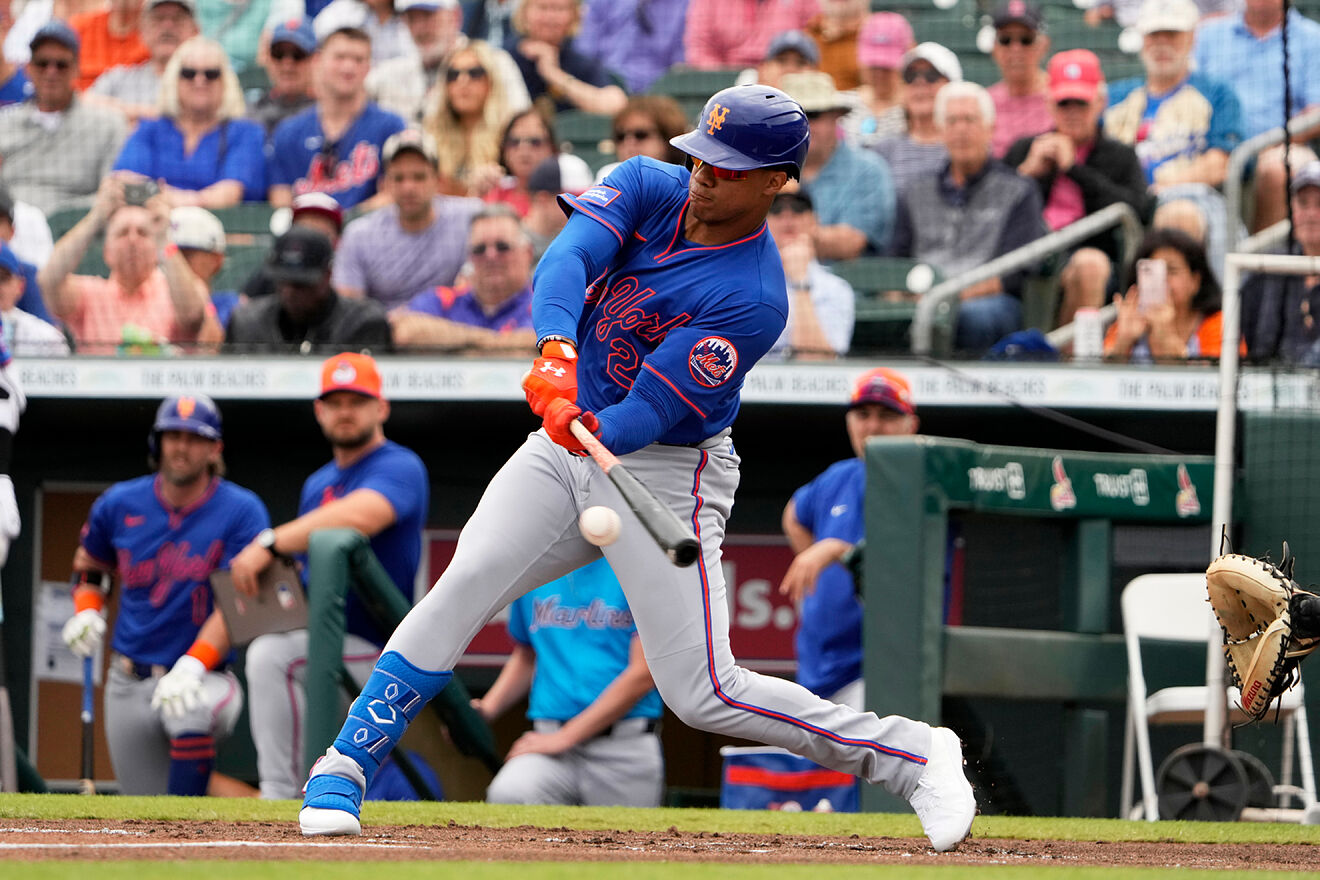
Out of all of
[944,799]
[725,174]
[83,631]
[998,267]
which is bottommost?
[83,631]

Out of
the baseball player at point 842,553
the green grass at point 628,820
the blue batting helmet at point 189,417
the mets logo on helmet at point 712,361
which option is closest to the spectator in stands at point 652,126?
the baseball player at point 842,553

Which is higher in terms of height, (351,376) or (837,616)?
(351,376)

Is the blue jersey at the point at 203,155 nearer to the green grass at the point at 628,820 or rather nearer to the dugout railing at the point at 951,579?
the dugout railing at the point at 951,579

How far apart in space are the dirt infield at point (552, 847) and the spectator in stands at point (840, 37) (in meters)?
5.57

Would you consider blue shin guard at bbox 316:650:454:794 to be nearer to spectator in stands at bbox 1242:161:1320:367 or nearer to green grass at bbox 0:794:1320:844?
green grass at bbox 0:794:1320:844

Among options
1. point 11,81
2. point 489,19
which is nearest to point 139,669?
point 11,81

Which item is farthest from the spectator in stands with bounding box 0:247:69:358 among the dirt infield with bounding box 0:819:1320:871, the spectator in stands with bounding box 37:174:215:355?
the dirt infield with bounding box 0:819:1320:871

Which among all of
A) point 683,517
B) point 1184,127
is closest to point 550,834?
point 683,517

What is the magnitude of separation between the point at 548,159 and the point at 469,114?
2.58 feet

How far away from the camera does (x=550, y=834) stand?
3871mm

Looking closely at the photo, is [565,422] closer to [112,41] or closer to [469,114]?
[469,114]

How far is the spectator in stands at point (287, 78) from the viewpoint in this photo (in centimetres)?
860

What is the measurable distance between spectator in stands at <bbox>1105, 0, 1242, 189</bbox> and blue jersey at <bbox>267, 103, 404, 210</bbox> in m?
3.40

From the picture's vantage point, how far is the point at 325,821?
332 cm
